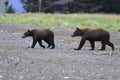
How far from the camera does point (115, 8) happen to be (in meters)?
56.0

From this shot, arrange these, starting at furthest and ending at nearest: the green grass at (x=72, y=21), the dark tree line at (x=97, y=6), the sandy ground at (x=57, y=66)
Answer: the dark tree line at (x=97, y=6) → the green grass at (x=72, y=21) → the sandy ground at (x=57, y=66)

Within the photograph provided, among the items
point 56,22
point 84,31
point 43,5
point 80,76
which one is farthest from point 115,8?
point 80,76

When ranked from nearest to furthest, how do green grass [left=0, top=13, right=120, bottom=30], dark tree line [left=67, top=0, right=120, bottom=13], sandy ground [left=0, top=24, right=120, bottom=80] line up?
sandy ground [left=0, top=24, right=120, bottom=80], green grass [left=0, top=13, right=120, bottom=30], dark tree line [left=67, top=0, right=120, bottom=13]

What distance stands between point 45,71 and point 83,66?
1.42 m

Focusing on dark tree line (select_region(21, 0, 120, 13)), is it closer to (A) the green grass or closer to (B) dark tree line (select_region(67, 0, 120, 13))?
(B) dark tree line (select_region(67, 0, 120, 13))

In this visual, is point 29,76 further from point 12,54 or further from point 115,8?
point 115,8

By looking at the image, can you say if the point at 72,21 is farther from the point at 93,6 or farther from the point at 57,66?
the point at 57,66

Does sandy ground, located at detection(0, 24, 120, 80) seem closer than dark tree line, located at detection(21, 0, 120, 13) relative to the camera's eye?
Yes

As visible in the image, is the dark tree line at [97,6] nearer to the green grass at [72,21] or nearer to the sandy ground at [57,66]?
the green grass at [72,21]

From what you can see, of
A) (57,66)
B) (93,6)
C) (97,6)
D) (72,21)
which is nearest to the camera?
(57,66)

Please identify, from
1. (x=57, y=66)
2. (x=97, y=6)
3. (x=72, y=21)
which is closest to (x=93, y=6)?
(x=97, y=6)

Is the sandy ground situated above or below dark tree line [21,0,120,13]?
above

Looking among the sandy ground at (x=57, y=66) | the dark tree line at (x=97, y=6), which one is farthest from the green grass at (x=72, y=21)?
the sandy ground at (x=57, y=66)

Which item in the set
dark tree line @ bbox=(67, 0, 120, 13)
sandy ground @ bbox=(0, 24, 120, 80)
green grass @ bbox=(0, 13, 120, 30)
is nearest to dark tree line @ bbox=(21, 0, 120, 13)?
dark tree line @ bbox=(67, 0, 120, 13)
